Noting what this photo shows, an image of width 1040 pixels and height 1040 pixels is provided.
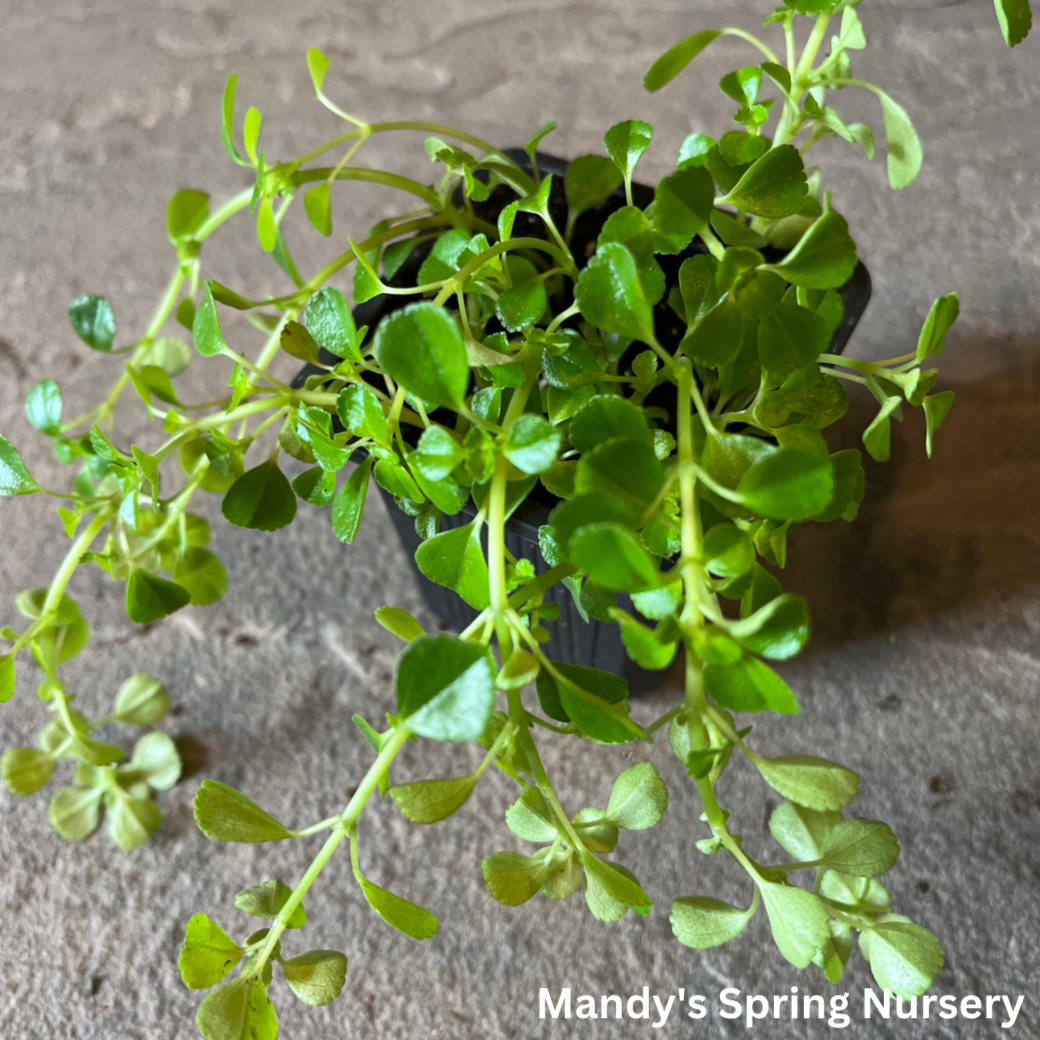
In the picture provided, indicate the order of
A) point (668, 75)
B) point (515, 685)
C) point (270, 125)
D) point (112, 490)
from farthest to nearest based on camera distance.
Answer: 1. point (270, 125)
2. point (112, 490)
3. point (668, 75)
4. point (515, 685)

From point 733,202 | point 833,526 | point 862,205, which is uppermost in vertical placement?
point 733,202

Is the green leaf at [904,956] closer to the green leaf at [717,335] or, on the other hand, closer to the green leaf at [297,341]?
the green leaf at [717,335]

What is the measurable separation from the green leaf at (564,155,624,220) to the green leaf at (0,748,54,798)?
0.53 meters

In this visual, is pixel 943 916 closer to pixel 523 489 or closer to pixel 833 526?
pixel 833 526

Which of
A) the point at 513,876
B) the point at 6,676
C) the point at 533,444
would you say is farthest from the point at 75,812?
the point at 533,444

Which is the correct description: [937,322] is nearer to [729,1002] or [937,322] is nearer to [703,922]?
[703,922]

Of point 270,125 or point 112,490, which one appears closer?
point 112,490

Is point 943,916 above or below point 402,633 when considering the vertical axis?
below

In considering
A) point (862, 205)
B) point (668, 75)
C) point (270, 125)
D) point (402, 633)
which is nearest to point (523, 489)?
point (402, 633)

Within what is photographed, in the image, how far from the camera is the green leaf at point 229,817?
417 mm

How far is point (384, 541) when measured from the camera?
0.85 meters

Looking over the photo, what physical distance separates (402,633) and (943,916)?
478 millimetres

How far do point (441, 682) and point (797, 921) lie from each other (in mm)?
178

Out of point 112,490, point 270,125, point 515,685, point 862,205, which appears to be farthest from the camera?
point 270,125
